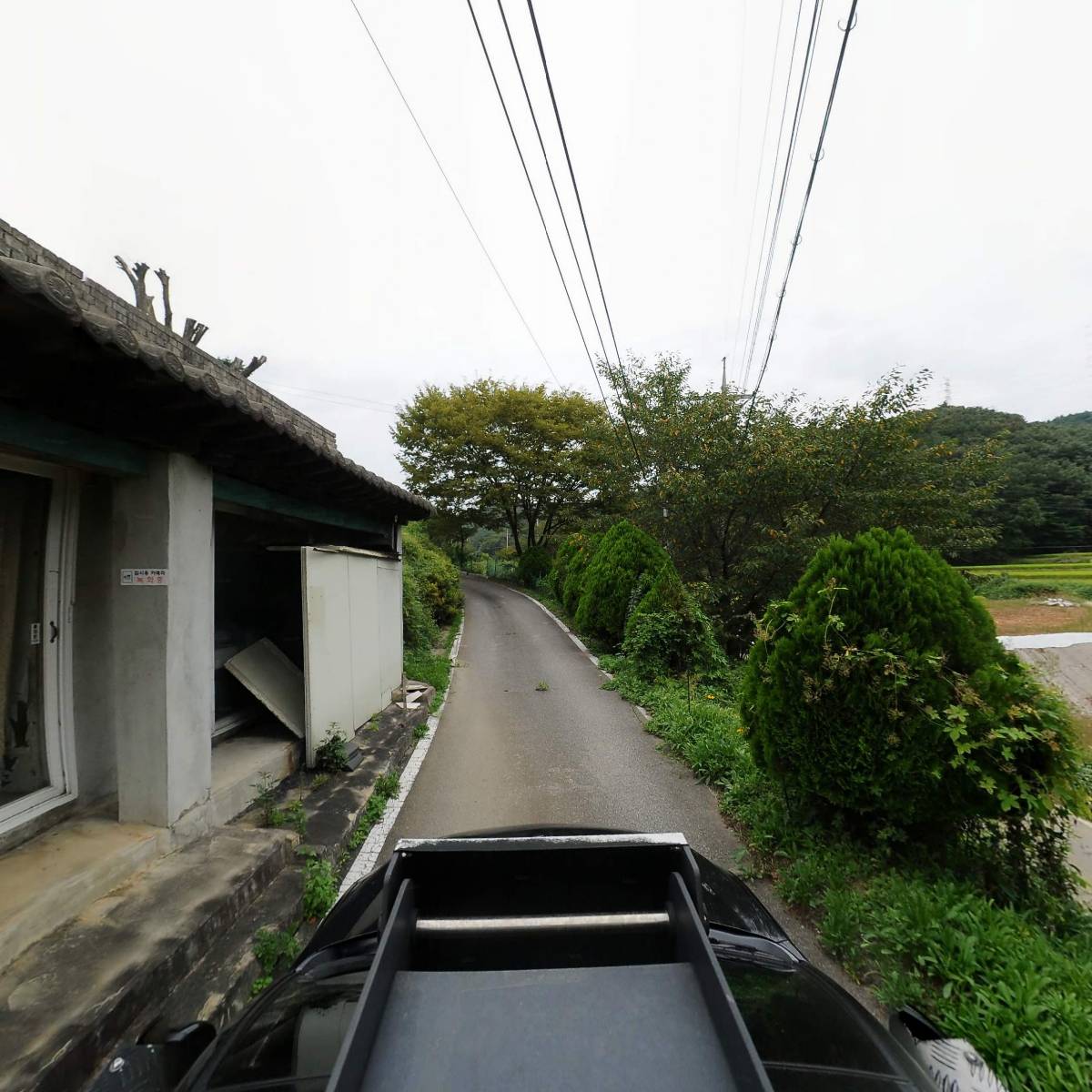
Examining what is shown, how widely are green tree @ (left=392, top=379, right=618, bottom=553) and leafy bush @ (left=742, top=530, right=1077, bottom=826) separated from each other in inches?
771

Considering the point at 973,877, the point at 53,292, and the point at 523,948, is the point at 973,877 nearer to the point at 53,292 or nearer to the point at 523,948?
the point at 523,948

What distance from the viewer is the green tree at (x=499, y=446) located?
938 inches

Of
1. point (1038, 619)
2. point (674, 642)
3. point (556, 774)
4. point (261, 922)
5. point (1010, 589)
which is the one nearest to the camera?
point (261, 922)

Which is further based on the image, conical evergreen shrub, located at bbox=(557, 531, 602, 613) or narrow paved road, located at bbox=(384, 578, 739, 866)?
conical evergreen shrub, located at bbox=(557, 531, 602, 613)

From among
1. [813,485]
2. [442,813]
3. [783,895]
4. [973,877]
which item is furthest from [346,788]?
[813,485]

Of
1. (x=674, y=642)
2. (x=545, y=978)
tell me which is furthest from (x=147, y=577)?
(x=674, y=642)

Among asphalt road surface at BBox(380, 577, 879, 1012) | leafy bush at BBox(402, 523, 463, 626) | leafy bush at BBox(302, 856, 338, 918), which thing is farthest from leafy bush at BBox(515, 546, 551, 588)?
leafy bush at BBox(302, 856, 338, 918)

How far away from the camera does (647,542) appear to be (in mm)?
11516

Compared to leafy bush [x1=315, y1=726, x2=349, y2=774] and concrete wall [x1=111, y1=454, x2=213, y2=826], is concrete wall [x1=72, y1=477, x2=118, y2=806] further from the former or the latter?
leafy bush [x1=315, y1=726, x2=349, y2=774]

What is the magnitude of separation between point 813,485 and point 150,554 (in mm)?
10864

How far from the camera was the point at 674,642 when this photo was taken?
9312mm

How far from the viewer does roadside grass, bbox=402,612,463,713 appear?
340 inches

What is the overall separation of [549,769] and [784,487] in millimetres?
8036

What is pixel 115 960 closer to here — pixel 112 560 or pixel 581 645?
pixel 112 560
